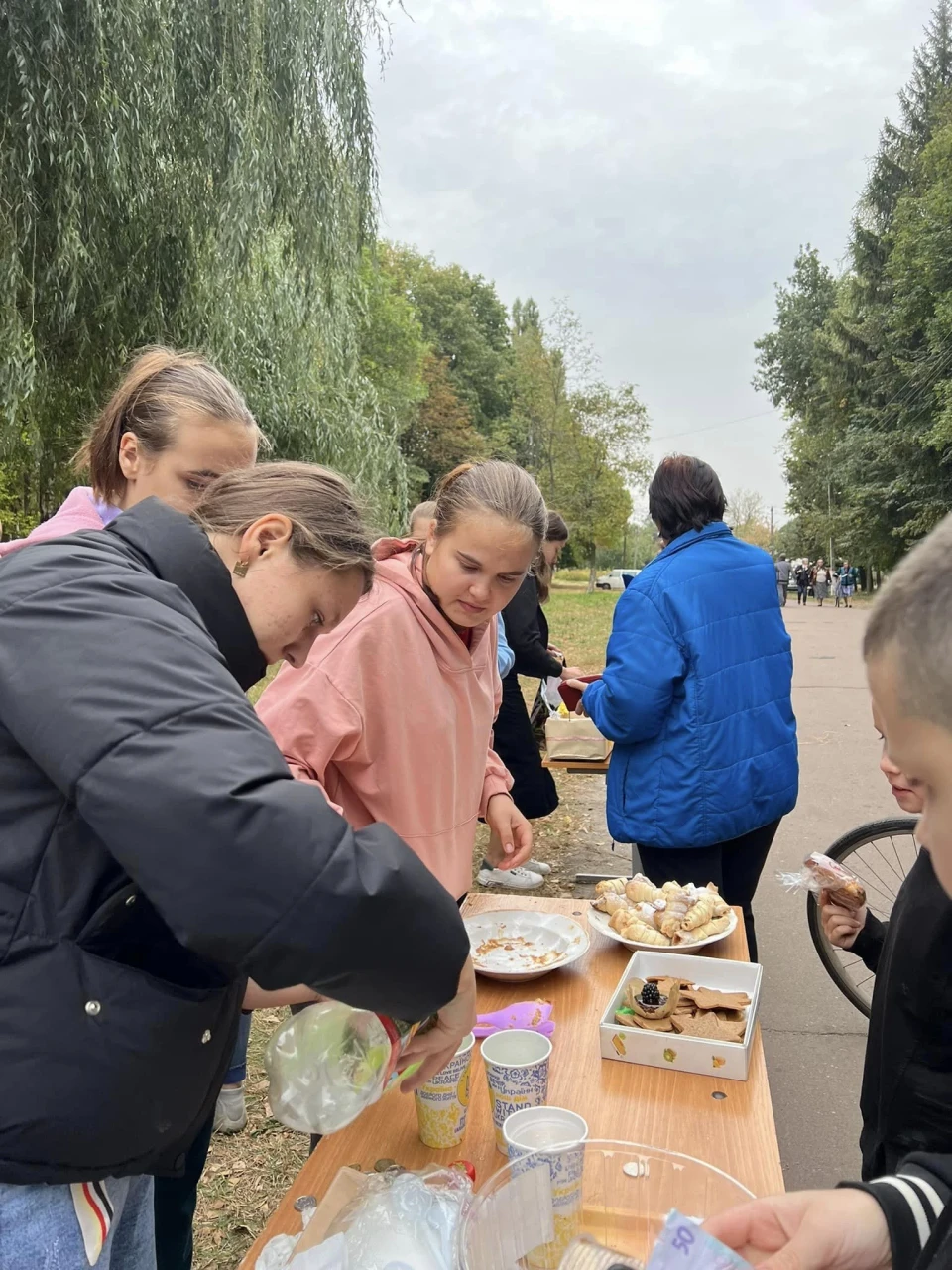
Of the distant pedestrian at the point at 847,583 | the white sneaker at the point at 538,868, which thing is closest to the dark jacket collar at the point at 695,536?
the white sneaker at the point at 538,868

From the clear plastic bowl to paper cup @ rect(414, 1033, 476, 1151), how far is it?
0.84ft

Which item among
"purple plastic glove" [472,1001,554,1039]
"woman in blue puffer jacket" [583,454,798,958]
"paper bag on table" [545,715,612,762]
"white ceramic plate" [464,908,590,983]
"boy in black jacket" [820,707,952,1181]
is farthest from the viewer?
"paper bag on table" [545,715,612,762]

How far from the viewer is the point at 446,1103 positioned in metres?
1.41

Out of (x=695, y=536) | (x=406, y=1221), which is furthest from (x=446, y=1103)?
(x=695, y=536)

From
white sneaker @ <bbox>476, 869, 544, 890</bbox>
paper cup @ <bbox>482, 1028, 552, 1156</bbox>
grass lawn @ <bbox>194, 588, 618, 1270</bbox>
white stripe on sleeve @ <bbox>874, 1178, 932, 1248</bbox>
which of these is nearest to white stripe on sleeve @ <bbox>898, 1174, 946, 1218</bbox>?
white stripe on sleeve @ <bbox>874, 1178, 932, 1248</bbox>

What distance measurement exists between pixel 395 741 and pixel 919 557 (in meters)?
1.35

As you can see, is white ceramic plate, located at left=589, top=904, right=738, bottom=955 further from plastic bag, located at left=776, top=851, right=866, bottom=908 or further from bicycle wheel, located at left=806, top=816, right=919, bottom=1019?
bicycle wheel, located at left=806, top=816, right=919, bottom=1019

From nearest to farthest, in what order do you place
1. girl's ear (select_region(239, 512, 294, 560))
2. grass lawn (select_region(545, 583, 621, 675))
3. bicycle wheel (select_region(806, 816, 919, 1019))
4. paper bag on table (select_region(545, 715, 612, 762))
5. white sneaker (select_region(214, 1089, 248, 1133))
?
girl's ear (select_region(239, 512, 294, 560))
white sneaker (select_region(214, 1089, 248, 1133))
bicycle wheel (select_region(806, 816, 919, 1019))
paper bag on table (select_region(545, 715, 612, 762))
grass lawn (select_region(545, 583, 621, 675))

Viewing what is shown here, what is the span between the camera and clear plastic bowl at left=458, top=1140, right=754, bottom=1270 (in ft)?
3.61

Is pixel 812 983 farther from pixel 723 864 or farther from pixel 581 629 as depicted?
pixel 581 629

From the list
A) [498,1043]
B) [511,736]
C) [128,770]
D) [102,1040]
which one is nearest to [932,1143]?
[498,1043]

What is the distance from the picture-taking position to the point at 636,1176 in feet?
3.93

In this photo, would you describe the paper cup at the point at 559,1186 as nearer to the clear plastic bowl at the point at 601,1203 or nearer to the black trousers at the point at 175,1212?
the clear plastic bowl at the point at 601,1203

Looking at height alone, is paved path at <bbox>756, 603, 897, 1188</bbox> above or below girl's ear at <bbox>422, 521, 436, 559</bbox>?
below
